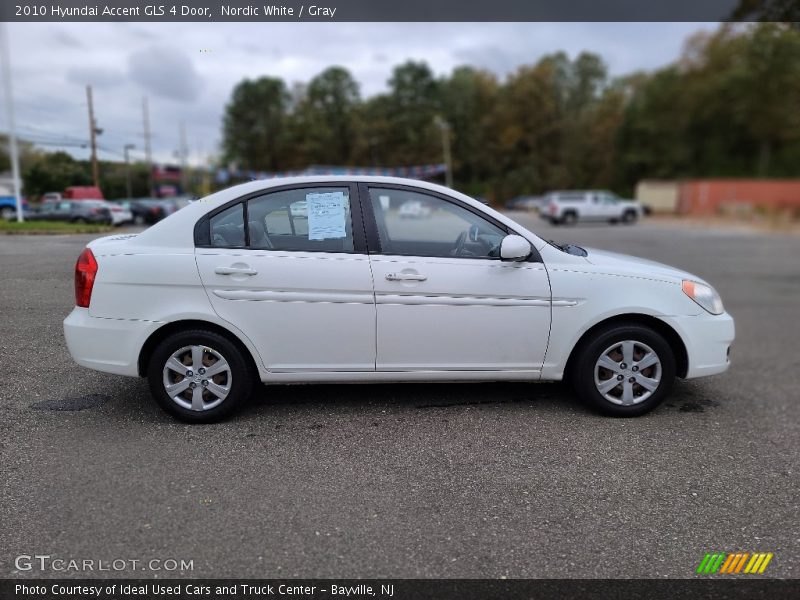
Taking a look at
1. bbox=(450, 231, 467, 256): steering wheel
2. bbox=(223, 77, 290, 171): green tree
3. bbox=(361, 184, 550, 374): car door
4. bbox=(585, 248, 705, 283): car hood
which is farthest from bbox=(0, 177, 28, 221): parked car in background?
bbox=(223, 77, 290, 171): green tree

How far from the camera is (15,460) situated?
3305mm

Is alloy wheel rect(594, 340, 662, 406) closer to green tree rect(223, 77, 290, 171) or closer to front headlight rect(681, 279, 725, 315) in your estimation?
front headlight rect(681, 279, 725, 315)

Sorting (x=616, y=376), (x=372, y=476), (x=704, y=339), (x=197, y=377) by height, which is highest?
(x=704, y=339)

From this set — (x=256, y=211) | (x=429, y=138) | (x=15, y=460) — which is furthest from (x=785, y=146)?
(x=429, y=138)

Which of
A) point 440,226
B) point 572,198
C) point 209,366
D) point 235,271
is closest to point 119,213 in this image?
point 235,271

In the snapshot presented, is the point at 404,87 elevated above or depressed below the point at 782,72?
above

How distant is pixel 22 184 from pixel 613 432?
4.30 metres

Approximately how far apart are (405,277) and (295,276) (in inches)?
27.3

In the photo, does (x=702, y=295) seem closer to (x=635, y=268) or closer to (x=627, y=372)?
(x=635, y=268)

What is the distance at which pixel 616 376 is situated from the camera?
4.04m

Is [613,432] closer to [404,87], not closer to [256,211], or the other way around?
[256,211]
